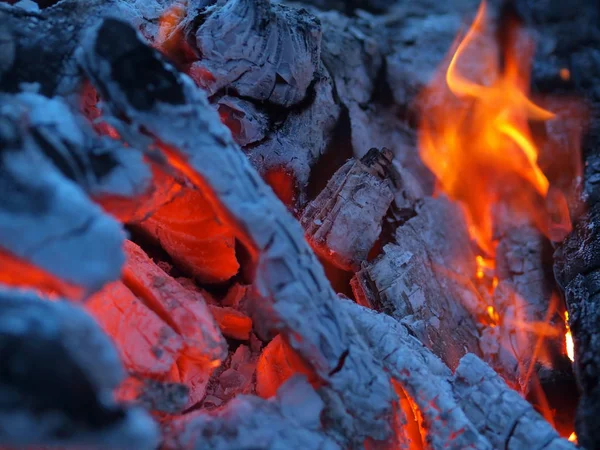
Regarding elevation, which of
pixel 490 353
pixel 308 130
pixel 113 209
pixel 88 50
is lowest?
pixel 490 353

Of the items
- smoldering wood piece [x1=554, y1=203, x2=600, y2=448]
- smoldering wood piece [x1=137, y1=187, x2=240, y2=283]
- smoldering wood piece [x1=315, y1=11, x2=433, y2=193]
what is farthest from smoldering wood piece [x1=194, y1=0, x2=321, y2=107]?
smoldering wood piece [x1=554, y1=203, x2=600, y2=448]

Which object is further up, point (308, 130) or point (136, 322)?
point (308, 130)

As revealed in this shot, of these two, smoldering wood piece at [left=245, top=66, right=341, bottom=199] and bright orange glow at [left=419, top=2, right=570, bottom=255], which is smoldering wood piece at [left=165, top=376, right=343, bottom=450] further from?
bright orange glow at [left=419, top=2, right=570, bottom=255]

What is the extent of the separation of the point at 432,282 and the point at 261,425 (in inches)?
58.5

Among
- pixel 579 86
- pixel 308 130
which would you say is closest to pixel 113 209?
Result: pixel 308 130

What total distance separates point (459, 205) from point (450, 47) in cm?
133

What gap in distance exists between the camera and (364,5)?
4.18m

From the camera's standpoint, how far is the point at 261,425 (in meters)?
1.65

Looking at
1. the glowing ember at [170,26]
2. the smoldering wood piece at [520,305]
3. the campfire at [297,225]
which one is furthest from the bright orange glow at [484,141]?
the glowing ember at [170,26]

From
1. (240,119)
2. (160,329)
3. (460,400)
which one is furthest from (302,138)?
(460,400)

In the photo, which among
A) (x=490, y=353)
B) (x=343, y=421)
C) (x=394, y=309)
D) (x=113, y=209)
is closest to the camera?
(x=113, y=209)

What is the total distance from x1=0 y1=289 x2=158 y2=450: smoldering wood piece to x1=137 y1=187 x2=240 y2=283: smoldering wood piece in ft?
2.99

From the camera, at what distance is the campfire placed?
1389 millimetres

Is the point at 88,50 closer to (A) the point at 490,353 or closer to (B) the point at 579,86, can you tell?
(A) the point at 490,353
